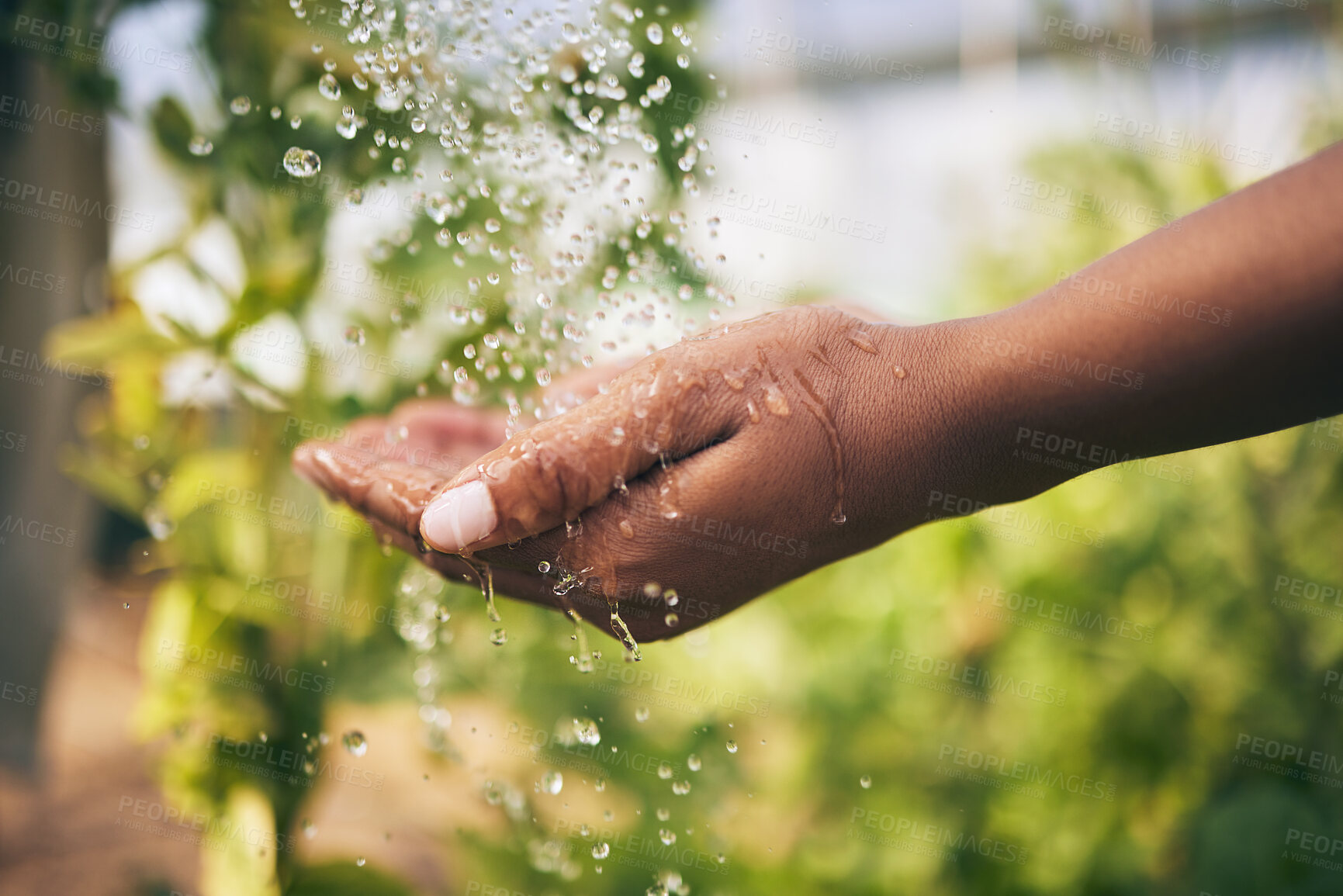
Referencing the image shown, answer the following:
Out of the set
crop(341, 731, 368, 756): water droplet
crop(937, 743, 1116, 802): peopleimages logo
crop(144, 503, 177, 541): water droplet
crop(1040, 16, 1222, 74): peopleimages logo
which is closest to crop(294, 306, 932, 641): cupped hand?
crop(341, 731, 368, 756): water droplet

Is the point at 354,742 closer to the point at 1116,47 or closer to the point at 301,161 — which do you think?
the point at 301,161

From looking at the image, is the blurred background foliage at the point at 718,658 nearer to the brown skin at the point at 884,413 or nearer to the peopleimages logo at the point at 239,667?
the peopleimages logo at the point at 239,667

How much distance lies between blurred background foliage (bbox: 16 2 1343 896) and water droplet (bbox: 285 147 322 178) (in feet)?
0.08

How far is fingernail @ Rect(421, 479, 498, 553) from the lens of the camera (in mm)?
510

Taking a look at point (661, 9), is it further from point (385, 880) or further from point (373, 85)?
point (385, 880)

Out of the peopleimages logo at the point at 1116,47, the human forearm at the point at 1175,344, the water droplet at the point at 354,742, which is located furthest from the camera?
the peopleimages logo at the point at 1116,47

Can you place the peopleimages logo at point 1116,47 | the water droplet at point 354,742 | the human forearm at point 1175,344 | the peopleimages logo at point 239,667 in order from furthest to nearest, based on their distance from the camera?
1. the peopleimages logo at point 1116,47
2. the peopleimages logo at point 239,667
3. the water droplet at point 354,742
4. the human forearm at point 1175,344

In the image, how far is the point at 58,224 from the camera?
1.33m

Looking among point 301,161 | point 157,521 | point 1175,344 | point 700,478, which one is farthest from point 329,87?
point 1175,344

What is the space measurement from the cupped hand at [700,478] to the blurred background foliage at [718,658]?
0.47 m

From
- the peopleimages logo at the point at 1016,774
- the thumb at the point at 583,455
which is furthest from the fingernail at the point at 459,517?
the peopleimages logo at the point at 1016,774

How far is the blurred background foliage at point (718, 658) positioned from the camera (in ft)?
3.08

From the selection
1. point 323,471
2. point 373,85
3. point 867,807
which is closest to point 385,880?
point 323,471

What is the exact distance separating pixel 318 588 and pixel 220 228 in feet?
1.55
